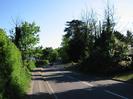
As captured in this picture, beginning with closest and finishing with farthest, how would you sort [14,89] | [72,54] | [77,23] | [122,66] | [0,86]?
→ [0,86], [14,89], [122,66], [72,54], [77,23]

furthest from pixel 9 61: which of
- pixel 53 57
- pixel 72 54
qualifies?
pixel 53 57

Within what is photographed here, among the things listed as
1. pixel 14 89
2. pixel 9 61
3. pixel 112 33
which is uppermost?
pixel 112 33

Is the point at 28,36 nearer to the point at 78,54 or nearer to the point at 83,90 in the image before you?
the point at 78,54

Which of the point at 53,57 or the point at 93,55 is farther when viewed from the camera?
the point at 53,57

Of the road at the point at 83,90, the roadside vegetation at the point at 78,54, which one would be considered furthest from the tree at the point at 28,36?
the road at the point at 83,90

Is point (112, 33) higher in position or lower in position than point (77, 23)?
lower

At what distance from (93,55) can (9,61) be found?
4154 centimetres

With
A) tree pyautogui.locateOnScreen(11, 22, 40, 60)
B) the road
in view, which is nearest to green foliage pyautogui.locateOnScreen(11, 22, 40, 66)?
tree pyautogui.locateOnScreen(11, 22, 40, 60)

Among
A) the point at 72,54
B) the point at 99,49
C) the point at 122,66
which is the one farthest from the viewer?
the point at 72,54

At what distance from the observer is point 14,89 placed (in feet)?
63.6

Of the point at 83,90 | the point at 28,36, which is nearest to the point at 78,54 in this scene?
the point at 28,36

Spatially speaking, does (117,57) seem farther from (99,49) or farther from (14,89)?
(14,89)

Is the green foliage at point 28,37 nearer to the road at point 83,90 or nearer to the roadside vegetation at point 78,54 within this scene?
the roadside vegetation at point 78,54

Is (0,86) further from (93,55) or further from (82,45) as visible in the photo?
(82,45)
